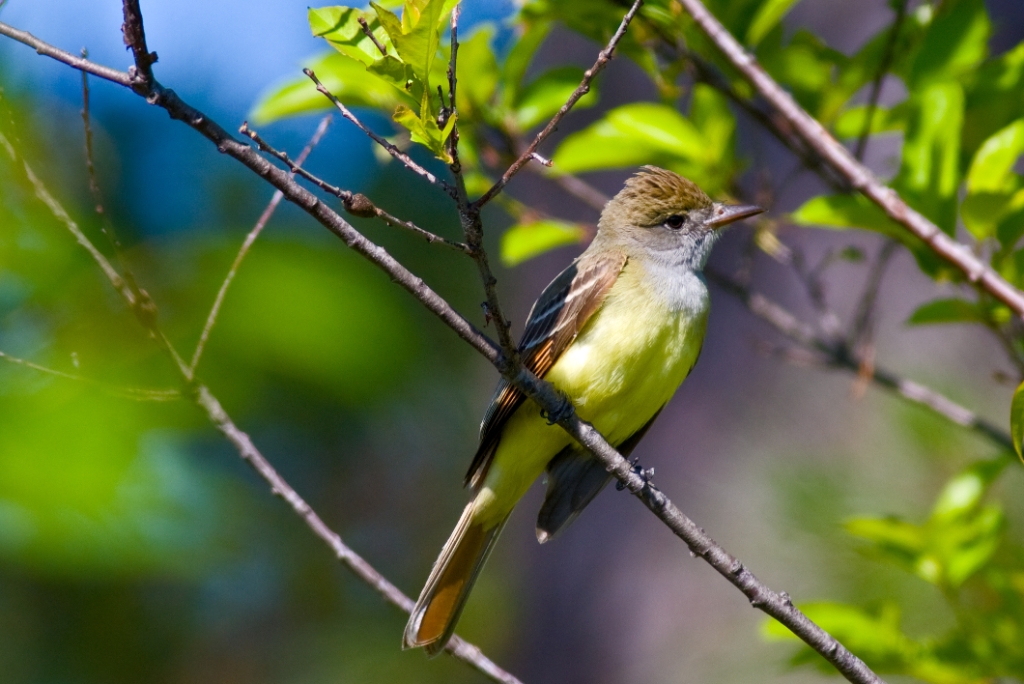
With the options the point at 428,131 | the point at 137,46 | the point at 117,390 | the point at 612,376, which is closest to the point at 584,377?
the point at 612,376

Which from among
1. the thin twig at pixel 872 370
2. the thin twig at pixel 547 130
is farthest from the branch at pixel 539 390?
the thin twig at pixel 872 370

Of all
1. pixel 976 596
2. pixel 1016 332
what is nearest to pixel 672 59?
pixel 1016 332

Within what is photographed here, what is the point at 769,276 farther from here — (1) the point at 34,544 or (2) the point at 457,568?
(1) the point at 34,544

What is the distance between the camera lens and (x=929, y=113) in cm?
255

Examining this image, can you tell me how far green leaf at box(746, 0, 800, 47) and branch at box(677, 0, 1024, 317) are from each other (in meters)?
0.33

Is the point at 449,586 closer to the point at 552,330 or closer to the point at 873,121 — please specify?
the point at 552,330

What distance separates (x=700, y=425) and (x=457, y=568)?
7.62 ft

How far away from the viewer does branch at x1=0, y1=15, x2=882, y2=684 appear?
1.68 meters

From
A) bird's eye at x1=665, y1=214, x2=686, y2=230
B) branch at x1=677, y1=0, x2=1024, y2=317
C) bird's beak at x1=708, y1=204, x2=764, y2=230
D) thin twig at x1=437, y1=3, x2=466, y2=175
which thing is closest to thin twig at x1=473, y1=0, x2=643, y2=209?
thin twig at x1=437, y1=3, x2=466, y2=175

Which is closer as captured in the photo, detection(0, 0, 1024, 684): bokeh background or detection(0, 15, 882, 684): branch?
detection(0, 15, 882, 684): branch

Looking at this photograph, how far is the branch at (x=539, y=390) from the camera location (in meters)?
1.68

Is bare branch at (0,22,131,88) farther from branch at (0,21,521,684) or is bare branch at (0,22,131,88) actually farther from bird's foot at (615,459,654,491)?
bird's foot at (615,459,654,491)

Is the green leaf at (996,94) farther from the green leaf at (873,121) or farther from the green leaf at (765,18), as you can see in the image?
the green leaf at (765,18)

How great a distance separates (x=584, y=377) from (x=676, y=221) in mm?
970
